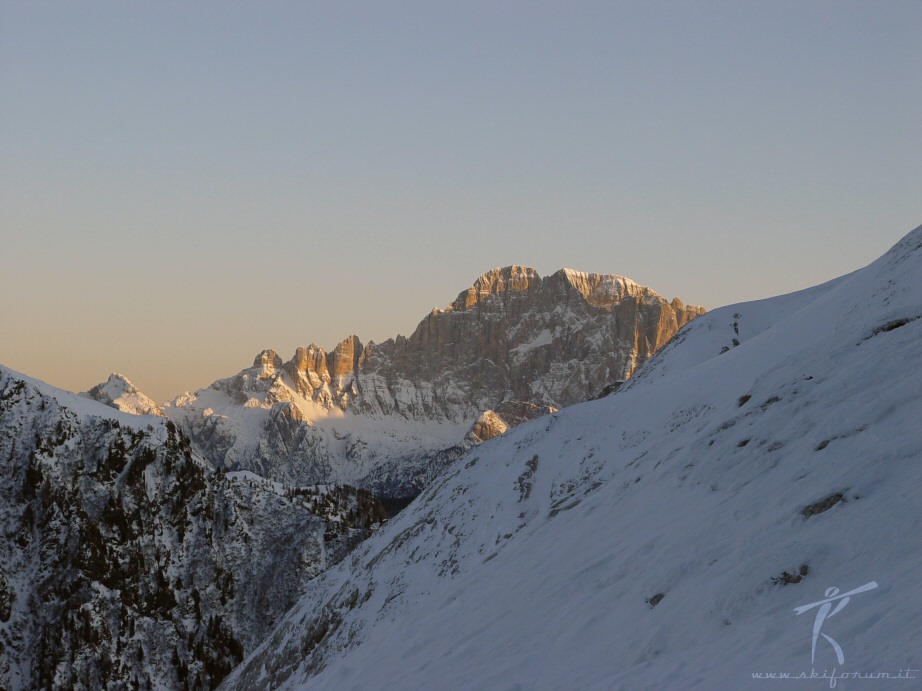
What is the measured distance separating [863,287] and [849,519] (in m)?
35.0

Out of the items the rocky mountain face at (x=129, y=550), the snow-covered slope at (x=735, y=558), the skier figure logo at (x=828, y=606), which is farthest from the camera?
the rocky mountain face at (x=129, y=550)

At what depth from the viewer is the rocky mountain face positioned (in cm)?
12206

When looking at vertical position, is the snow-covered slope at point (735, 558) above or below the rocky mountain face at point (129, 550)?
below

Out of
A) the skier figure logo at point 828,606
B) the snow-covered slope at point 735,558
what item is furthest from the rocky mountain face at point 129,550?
the skier figure logo at point 828,606

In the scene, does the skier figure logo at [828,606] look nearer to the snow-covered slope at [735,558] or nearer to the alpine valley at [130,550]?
the snow-covered slope at [735,558]

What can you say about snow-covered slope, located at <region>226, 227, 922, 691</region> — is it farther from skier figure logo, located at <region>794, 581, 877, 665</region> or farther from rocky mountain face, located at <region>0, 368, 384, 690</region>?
rocky mountain face, located at <region>0, 368, 384, 690</region>

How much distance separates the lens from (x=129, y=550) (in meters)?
133

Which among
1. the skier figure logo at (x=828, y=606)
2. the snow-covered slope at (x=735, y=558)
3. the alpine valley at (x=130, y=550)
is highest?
the alpine valley at (x=130, y=550)

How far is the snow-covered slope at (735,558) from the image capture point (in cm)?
2333

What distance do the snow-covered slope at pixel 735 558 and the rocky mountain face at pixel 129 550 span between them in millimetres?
69425

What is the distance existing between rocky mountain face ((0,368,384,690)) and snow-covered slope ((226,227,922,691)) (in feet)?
228

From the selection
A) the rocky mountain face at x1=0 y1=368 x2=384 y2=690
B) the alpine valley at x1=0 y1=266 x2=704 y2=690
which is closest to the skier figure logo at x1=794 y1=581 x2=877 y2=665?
the alpine valley at x1=0 y1=266 x2=704 y2=690

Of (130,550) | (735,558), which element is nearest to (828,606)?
(735,558)

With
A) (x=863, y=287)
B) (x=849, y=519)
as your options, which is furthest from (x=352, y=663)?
(x=863, y=287)
